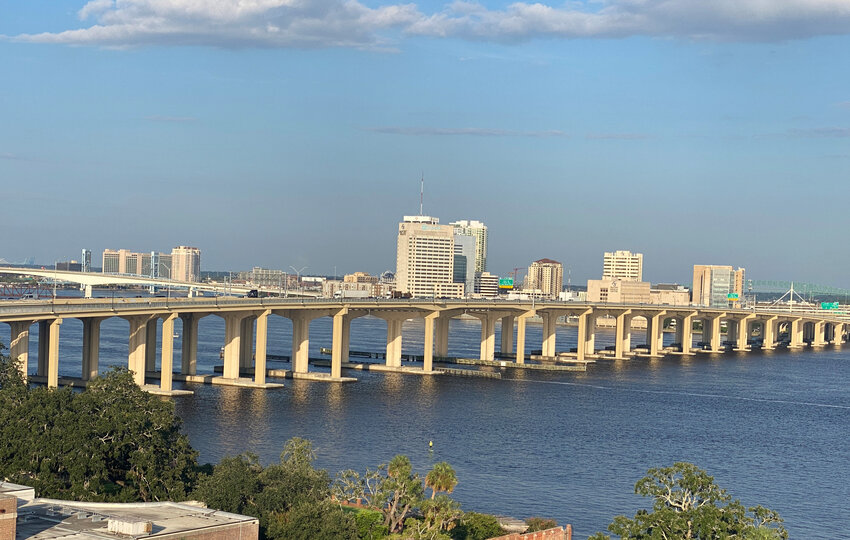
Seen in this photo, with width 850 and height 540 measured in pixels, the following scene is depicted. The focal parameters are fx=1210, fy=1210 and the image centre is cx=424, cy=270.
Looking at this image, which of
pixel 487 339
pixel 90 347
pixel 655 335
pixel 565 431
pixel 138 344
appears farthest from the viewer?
pixel 655 335

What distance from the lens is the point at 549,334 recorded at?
141 m

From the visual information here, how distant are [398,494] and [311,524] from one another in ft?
20.9

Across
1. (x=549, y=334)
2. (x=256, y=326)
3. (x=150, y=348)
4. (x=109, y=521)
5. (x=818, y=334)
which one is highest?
(x=256, y=326)

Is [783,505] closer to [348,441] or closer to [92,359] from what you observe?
[348,441]

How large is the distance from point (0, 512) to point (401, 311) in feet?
302

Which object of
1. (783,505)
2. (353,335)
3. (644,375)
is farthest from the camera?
(353,335)

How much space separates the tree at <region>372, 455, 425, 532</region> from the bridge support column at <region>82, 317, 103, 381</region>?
44104 mm

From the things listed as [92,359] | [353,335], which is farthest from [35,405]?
[353,335]

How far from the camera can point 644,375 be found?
120562mm

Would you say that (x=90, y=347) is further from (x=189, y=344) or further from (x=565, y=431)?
(x=565, y=431)

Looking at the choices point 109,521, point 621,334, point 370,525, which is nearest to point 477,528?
point 370,525

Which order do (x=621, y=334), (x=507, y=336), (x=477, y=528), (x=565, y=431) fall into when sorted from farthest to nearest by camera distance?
(x=621, y=334)
(x=507, y=336)
(x=565, y=431)
(x=477, y=528)

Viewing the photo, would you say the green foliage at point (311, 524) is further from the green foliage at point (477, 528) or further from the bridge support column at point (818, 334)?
the bridge support column at point (818, 334)

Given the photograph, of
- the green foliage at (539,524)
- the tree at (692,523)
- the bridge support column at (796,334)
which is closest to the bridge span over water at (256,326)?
the bridge support column at (796,334)
